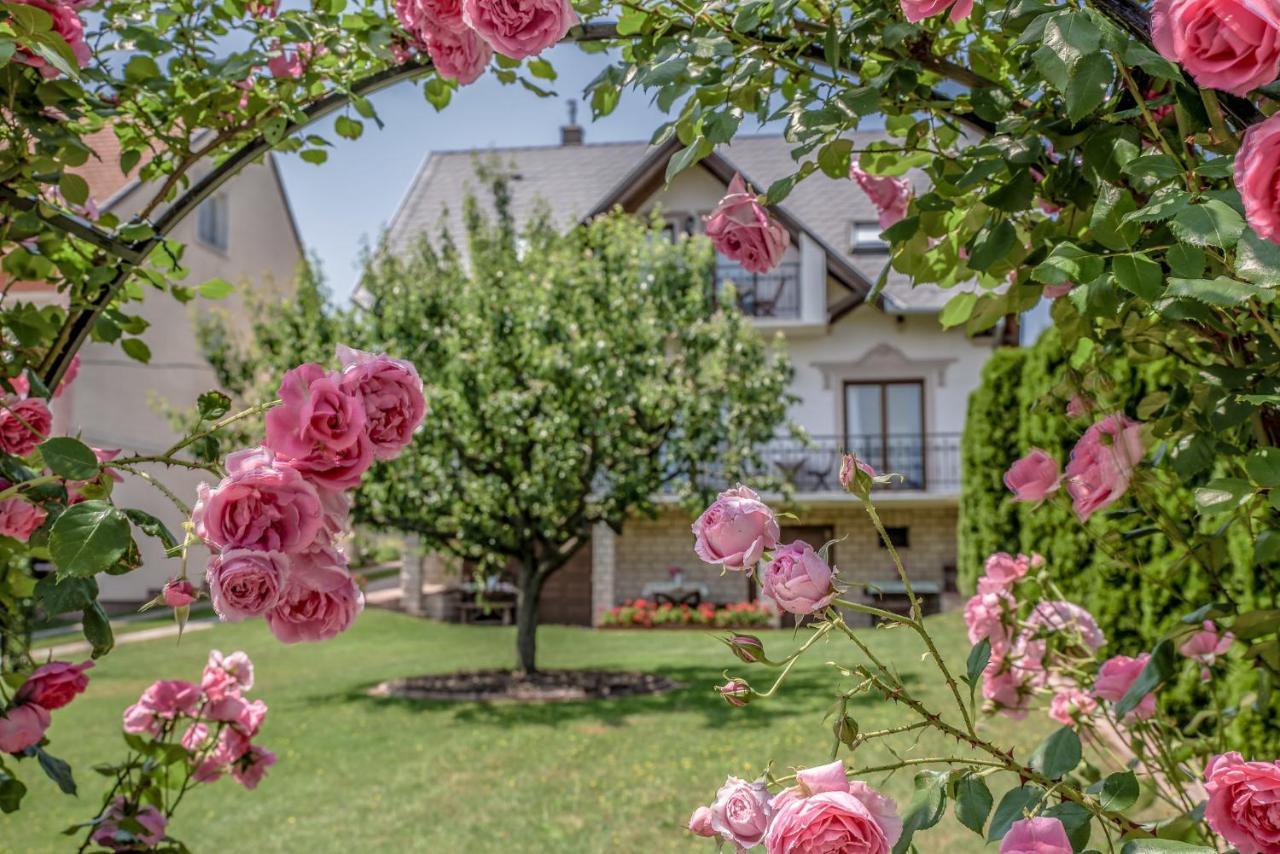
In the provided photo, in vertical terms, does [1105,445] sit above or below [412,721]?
above

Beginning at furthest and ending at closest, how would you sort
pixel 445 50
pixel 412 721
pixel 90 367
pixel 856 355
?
1. pixel 856 355
2. pixel 90 367
3. pixel 412 721
4. pixel 445 50

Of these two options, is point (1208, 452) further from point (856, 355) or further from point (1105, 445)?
point (856, 355)

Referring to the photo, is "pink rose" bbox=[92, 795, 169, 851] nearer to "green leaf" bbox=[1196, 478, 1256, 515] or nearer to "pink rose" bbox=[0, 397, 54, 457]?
"pink rose" bbox=[0, 397, 54, 457]

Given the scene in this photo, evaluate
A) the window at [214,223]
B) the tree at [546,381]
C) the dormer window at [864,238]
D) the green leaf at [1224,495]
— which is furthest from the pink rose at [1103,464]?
the window at [214,223]

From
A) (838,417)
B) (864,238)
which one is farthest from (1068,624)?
(864,238)

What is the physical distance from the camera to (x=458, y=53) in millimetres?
1725

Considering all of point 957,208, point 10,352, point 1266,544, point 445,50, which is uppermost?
point 445,50

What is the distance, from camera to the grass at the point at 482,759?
5527 mm

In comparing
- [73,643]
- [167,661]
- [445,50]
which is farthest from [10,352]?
[73,643]

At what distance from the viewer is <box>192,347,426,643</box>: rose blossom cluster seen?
1090 mm

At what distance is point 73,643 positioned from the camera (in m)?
13.7

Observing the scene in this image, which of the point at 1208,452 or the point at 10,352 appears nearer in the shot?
the point at 1208,452

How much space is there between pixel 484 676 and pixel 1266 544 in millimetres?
10180

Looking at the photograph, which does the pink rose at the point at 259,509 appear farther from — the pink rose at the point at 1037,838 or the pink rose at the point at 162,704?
the pink rose at the point at 162,704
